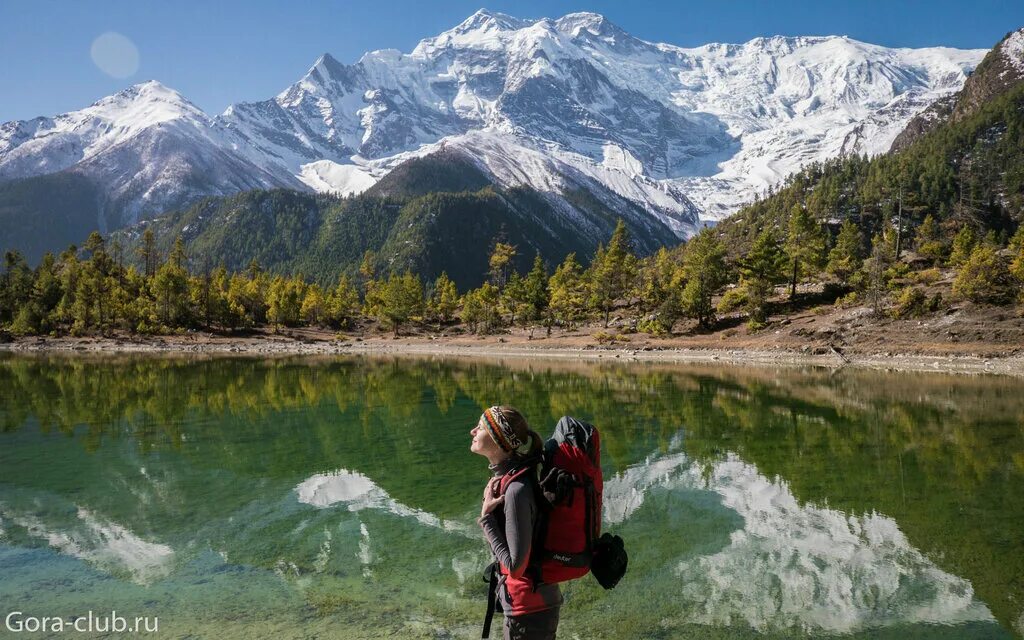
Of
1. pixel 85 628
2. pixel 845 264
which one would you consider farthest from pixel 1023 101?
pixel 85 628

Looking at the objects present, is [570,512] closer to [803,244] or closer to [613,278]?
[803,244]

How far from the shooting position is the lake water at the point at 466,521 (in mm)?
8094

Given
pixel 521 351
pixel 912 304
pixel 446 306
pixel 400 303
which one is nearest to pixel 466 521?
pixel 912 304

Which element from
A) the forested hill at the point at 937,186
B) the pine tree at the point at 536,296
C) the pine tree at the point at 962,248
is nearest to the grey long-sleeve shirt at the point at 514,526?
the pine tree at the point at 962,248

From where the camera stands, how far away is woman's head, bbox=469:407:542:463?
4.45 metres

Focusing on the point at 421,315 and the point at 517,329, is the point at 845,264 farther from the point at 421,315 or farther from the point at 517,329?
the point at 421,315

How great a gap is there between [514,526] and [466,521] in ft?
26.6

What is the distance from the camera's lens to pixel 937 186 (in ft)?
378

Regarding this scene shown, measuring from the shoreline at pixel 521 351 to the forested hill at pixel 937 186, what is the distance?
177ft

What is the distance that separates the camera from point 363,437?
21.1 meters

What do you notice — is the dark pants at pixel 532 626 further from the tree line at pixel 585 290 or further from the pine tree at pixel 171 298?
the pine tree at pixel 171 298

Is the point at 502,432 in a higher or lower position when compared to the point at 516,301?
lower

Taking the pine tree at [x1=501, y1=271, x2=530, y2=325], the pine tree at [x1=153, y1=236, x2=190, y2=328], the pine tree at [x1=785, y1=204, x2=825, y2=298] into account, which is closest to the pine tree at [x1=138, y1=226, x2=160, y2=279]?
the pine tree at [x1=153, y1=236, x2=190, y2=328]

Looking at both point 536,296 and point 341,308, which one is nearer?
point 536,296
